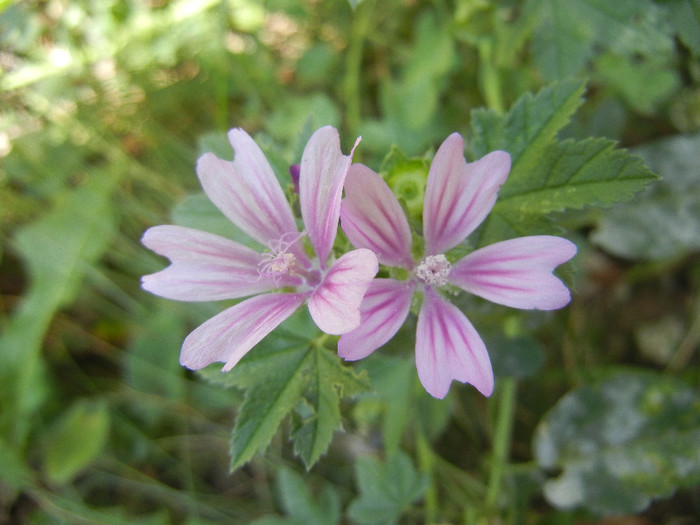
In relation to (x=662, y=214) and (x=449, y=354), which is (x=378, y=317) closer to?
(x=449, y=354)

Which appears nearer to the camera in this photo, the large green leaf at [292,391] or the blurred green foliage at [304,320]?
the large green leaf at [292,391]

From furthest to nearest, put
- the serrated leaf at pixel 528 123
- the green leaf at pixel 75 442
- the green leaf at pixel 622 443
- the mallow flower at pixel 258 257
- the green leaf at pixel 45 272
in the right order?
the green leaf at pixel 45 272 < the green leaf at pixel 75 442 < the green leaf at pixel 622 443 < the serrated leaf at pixel 528 123 < the mallow flower at pixel 258 257

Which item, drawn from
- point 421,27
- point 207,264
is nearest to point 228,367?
point 207,264

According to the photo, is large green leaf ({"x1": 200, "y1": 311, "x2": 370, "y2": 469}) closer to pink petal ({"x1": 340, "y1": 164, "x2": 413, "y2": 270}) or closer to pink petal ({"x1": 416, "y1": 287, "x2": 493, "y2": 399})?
pink petal ({"x1": 416, "y1": 287, "x2": 493, "y2": 399})

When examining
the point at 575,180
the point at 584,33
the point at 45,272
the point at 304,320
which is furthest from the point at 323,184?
the point at 45,272

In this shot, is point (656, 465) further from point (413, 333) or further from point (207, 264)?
point (207, 264)

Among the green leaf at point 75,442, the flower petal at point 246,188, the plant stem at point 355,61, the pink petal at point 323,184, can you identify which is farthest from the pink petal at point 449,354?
the green leaf at point 75,442

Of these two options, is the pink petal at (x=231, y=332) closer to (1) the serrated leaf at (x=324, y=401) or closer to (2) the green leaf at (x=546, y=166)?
(1) the serrated leaf at (x=324, y=401)
